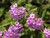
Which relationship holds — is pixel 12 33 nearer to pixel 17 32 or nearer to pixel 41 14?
pixel 17 32

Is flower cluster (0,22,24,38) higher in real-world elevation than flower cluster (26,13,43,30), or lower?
lower

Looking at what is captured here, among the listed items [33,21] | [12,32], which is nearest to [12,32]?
[12,32]

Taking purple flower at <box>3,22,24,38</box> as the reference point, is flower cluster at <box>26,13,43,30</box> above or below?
above

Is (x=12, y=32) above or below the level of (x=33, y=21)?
below

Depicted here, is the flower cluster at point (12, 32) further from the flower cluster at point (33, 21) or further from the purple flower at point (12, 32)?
the flower cluster at point (33, 21)

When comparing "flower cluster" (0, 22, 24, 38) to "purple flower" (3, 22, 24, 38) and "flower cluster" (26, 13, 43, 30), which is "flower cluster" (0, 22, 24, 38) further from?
"flower cluster" (26, 13, 43, 30)

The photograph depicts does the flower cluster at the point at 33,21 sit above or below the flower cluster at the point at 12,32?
above

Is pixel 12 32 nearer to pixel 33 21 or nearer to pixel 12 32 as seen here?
pixel 12 32

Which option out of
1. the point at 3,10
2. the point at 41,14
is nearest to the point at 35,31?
the point at 41,14

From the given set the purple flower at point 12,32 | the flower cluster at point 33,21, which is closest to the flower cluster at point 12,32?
the purple flower at point 12,32

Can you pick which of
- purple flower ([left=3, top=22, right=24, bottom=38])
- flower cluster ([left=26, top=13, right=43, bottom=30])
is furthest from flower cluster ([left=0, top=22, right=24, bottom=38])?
flower cluster ([left=26, top=13, right=43, bottom=30])

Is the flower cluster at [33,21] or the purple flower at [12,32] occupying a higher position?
the flower cluster at [33,21]
